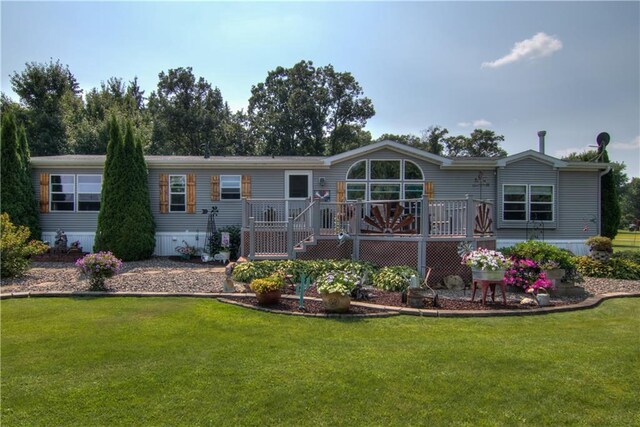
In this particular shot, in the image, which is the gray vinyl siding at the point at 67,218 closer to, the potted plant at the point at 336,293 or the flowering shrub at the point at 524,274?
the potted plant at the point at 336,293

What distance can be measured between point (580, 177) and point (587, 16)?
588cm

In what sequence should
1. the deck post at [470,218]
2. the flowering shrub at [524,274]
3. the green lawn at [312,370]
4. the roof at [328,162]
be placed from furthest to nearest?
1. the roof at [328,162]
2. the deck post at [470,218]
3. the flowering shrub at [524,274]
4. the green lawn at [312,370]

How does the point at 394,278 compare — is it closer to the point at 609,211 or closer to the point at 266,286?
the point at 266,286

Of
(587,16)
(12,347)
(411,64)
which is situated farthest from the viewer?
(411,64)

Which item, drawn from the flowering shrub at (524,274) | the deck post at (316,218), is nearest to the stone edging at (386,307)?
the flowering shrub at (524,274)

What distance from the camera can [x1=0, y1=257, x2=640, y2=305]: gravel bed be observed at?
7.23m

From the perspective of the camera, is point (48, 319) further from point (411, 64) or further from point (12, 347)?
point (411, 64)

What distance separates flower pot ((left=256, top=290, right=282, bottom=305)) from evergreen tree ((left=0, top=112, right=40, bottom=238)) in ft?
34.2

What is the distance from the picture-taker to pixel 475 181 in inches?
535

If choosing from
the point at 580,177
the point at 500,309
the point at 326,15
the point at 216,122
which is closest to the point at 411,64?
the point at 326,15

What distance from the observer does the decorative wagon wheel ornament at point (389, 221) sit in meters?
8.77

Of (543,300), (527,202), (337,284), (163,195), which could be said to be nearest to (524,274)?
(543,300)

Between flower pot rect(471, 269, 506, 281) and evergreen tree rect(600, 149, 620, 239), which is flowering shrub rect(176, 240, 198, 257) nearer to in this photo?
flower pot rect(471, 269, 506, 281)

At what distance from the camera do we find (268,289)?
601 cm
